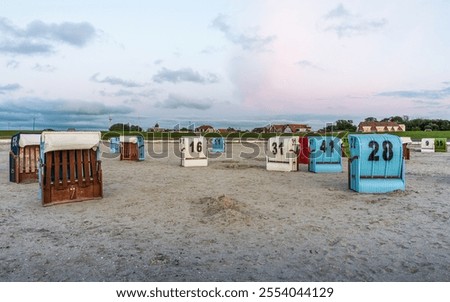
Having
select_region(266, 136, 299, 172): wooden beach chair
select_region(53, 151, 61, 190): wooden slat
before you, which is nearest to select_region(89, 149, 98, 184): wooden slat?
select_region(53, 151, 61, 190): wooden slat

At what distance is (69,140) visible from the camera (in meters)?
8.62

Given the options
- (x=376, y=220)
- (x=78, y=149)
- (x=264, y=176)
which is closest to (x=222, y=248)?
(x=376, y=220)

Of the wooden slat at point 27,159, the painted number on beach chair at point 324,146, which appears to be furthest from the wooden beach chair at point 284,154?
the wooden slat at point 27,159

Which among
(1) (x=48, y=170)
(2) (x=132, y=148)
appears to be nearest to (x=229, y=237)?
(1) (x=48, y=170)

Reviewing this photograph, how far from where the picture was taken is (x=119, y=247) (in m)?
5.34

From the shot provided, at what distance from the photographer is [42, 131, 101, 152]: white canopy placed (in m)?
8.39

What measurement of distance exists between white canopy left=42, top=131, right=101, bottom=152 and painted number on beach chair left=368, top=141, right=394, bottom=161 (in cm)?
833

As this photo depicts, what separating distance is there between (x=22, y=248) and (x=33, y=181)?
8983 mm

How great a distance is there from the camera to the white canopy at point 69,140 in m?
8.39

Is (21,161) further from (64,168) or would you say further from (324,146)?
(324,146)

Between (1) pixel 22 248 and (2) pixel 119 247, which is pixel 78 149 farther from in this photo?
(2) pixel 119 247

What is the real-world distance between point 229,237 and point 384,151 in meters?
6.73

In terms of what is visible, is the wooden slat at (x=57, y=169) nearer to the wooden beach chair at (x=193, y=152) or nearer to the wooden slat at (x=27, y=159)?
the wooden slat at (x=27, y=159)

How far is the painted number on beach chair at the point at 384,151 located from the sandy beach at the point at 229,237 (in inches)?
46.2
